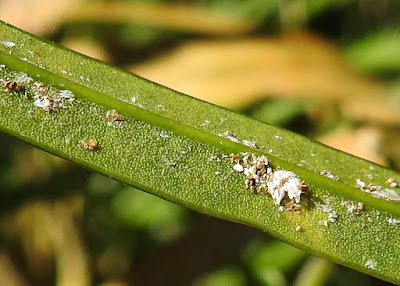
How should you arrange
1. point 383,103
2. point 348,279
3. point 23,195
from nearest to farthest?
point 348,279 < point 23,195 < point 383,103

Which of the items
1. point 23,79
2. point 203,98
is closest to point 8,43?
point 23,79

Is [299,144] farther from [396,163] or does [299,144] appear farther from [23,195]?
[23,195]

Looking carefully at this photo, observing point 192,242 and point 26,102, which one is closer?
point 26,102

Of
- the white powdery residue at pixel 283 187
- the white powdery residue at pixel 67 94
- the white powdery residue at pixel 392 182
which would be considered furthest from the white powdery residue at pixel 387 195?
the white powdery residue at pixel 67 94

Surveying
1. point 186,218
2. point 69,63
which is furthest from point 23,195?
point 69,63

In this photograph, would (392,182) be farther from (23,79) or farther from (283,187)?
(23,79)

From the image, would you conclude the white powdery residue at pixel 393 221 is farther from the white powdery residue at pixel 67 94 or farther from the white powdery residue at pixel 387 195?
the white powdery residue at pixel 67 94

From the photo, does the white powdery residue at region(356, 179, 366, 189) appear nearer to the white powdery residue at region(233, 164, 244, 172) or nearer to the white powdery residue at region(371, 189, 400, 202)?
the white powdery residue at region(371, 189, 400, 202)
